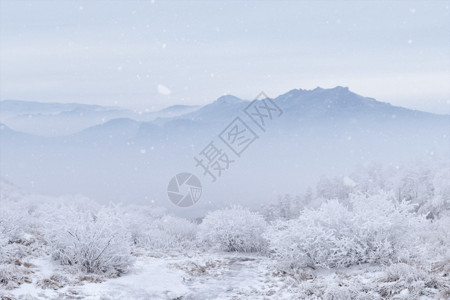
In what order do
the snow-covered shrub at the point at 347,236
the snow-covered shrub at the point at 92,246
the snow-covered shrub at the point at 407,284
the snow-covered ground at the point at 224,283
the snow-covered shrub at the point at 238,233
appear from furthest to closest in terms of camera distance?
the snow-covered shrub at the point at 238,233 < the snow-covered shrub at the point at 347,236 < the snow-covered shrub at the point at 92,246 < the snow-covered ground at the point at 224,283 < the snow-covered shrub at the point at 407,284

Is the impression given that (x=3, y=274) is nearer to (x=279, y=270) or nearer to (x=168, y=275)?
(x=168, y=275)

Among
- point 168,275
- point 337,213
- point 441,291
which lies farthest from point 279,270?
point 441,291

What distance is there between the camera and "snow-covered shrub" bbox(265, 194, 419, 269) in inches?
445

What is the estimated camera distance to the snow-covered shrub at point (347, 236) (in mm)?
11312

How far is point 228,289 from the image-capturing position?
10.8 metres

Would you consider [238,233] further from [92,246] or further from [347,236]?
[92,246]

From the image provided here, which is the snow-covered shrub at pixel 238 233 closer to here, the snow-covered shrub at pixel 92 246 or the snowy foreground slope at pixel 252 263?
the snowy foreground slope at pixel 252 263

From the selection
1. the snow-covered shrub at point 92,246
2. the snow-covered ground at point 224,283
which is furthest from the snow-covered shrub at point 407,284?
the snow-covered shrub at point 92,246

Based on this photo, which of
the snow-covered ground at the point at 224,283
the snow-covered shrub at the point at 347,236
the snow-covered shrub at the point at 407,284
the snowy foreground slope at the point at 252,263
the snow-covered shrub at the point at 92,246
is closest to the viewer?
the snow-covered shrub at the point at 407,284

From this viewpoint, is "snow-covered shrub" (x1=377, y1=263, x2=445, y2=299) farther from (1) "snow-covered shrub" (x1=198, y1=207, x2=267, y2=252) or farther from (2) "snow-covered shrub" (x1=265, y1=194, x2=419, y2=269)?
(1) "snow-covered shrub" (x1=198, y1=207, x2=267, y2=252)

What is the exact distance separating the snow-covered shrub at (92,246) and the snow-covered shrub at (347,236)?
4.53 metres

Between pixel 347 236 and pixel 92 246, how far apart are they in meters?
6.98

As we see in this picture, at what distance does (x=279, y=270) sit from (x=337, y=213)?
2.40 meters

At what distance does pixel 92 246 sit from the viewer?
35.9 feet
